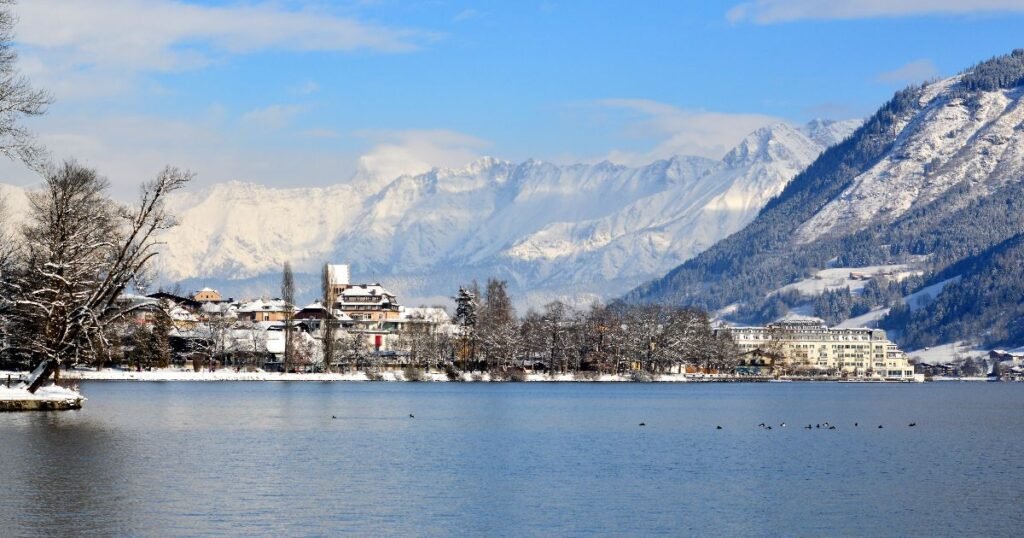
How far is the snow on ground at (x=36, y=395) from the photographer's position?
8038cm

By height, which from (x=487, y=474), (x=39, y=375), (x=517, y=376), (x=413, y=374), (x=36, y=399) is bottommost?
(x=487, y=474)

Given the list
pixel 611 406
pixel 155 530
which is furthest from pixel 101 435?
pixel 611 406

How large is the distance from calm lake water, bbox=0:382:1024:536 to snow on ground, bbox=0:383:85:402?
60.3 inches

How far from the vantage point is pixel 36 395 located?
268ft

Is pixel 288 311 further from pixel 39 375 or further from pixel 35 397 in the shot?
pixel 39 375

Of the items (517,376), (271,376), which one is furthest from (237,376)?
(517,376)

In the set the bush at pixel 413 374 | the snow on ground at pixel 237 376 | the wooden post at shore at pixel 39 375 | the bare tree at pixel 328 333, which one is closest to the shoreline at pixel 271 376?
the snow on ground at pixel 237 376

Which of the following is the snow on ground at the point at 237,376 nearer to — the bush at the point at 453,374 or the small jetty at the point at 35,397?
the bush at the point at 453,374

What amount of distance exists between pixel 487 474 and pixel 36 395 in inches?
1354

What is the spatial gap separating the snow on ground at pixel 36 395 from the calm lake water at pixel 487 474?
1.53m

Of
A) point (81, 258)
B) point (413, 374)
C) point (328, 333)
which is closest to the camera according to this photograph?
point (81, 258)

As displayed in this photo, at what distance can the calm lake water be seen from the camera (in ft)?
145

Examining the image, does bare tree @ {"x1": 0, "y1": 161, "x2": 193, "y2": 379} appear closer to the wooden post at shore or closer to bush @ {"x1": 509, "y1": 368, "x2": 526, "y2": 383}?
the wooden post at shore

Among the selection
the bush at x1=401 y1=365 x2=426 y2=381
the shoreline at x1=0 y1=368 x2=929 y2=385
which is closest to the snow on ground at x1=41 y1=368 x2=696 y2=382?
the shoreline at x1=0 y1=368 x2=929 y2=385
